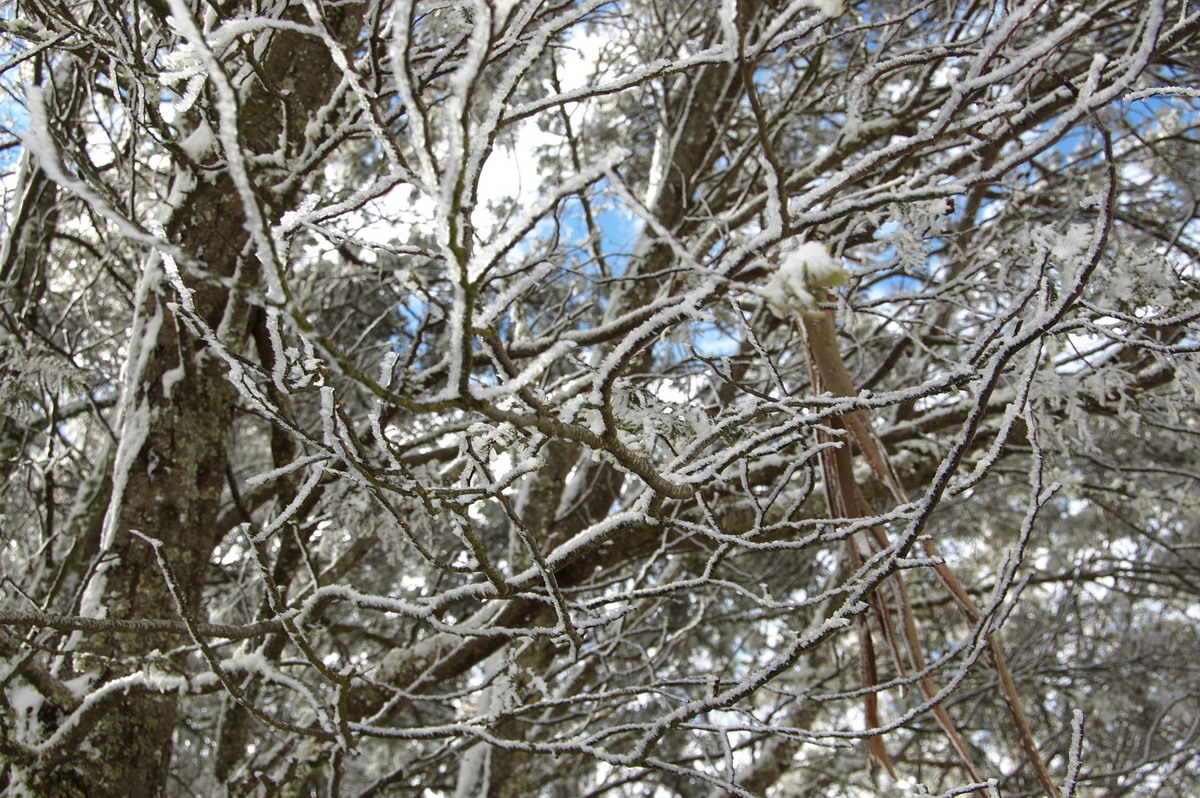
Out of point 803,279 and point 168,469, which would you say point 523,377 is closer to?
point 803,279

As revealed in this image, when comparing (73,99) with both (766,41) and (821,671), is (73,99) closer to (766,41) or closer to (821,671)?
(766,41)

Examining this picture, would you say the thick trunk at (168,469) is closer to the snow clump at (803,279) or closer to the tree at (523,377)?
the tree at (523,377)

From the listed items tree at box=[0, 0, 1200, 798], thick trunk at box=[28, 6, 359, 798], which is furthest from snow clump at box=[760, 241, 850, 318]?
thick trunk at box=[28, 6, 359, 798]

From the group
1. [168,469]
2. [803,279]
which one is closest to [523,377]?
[803,279]

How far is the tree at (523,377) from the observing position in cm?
103

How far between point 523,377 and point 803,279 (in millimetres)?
347

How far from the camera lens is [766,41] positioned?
0.97m

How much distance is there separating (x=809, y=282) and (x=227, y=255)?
2.67 metres

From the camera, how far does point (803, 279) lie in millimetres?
797

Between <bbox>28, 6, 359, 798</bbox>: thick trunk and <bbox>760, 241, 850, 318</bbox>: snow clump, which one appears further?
<bbox>28, 6, 359, 798</bbox>: thick trunk

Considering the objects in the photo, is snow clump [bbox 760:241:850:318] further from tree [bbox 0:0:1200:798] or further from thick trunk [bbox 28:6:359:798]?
thick trunk [bbox 28:6:359:798]

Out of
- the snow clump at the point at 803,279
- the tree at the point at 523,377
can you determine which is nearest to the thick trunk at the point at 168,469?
the tree at the point at 523,377

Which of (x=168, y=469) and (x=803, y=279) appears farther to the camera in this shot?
(x=168, y=469)

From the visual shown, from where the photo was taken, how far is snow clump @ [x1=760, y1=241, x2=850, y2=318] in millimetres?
791
